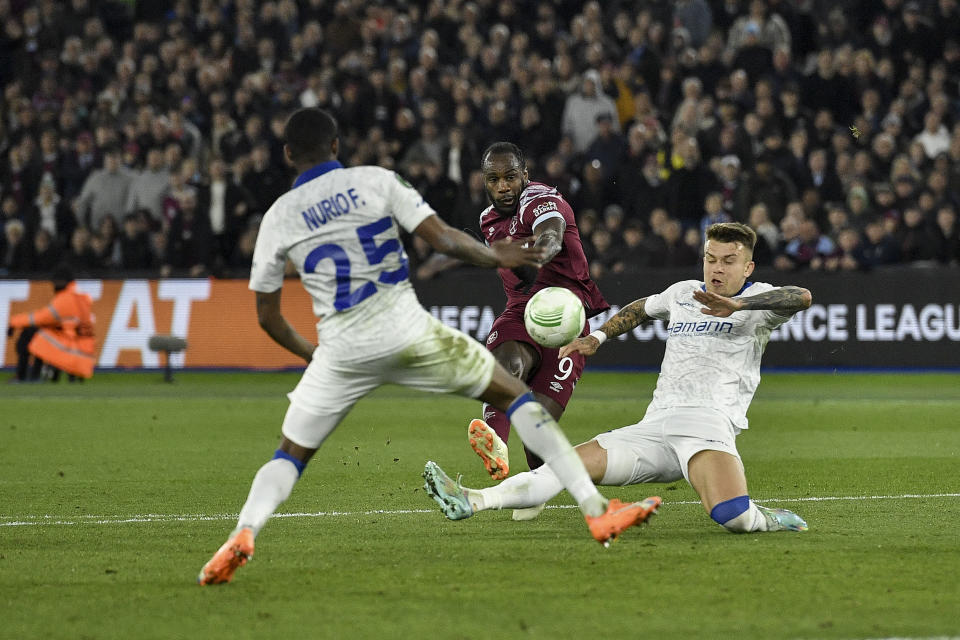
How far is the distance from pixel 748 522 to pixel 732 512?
135 millimetres

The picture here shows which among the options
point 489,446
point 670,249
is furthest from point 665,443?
point 670,249

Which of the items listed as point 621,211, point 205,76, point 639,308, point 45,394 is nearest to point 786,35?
point 621,211

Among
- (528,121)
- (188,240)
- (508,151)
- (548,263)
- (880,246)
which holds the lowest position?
(188,240)

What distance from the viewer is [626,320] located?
7.94 meters

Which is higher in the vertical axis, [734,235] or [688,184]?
[734,235]

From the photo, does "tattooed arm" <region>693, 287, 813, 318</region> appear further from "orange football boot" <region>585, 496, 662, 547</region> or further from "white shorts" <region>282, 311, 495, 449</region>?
"white shorts" <region>282, 311, 495, 449</region>

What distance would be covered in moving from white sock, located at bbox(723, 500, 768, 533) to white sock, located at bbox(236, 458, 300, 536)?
226 cm

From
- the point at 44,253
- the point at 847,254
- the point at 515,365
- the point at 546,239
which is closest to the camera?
the point at 546,239

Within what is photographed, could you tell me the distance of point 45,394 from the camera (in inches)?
711

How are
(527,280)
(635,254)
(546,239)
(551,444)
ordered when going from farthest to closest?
(635,254) → (527,280) → (546,239) → (551,444)

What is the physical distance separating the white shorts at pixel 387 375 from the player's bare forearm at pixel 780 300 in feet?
5.68

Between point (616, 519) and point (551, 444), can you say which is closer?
point (616, 519)

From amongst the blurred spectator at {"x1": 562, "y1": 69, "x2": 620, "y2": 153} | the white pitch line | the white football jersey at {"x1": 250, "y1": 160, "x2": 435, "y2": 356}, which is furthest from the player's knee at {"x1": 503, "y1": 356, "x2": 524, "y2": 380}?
the blurred spectator at {"x1": 562, "y1": 69, "x2": 620, "y2": 153}

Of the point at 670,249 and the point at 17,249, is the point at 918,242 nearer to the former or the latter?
the point at 670,249
